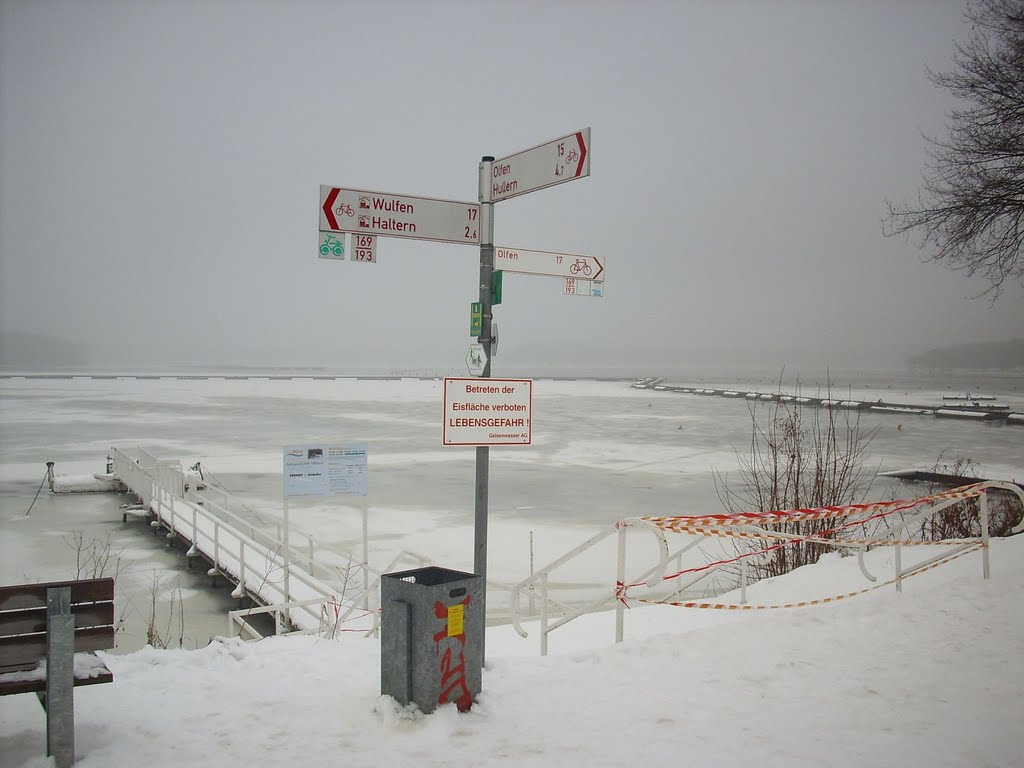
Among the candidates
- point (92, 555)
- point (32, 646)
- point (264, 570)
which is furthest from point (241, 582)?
point (32, 646)

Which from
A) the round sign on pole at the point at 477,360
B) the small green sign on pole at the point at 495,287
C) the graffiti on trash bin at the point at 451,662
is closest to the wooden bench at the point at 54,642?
the graffiti on trash bin at the point at 451,662

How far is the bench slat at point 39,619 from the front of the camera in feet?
11.6

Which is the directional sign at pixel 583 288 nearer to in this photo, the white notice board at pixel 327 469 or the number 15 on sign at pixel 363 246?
the number 15 on sign at pixel 363 246

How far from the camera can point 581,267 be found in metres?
5.74

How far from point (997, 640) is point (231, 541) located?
13.7 m

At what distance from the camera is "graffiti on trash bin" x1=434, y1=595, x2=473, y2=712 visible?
4254 millimetres

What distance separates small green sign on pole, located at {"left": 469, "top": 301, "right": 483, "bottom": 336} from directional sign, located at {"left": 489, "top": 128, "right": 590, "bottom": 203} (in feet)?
2.73

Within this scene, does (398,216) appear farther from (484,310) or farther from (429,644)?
(429,644)

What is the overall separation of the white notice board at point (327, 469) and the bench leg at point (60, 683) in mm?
7932

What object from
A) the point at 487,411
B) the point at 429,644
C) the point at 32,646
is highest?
the point at 487,411

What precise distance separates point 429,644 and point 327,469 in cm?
798

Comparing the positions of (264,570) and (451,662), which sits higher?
(451,662)

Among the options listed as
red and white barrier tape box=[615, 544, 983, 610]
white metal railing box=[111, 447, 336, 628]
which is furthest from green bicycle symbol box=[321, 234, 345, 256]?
white metal railing box=[111, 447, 336, 628]

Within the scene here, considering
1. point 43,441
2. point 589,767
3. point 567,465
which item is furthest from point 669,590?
point 43,441
